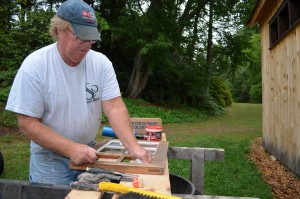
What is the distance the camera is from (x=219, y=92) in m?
24.8

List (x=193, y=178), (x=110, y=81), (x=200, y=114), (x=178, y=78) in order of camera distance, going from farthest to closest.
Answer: (x=178, y=78) < (x=200, y=114) < (x=193, y=178) < (x=110, y=81)

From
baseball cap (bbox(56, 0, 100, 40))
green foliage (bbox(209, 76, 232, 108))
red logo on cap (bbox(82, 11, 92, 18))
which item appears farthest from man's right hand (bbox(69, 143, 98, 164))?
green foliage (bbox(209, 76, 232, 108))

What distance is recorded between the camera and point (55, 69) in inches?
85.0

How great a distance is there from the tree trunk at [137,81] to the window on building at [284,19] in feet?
37.2

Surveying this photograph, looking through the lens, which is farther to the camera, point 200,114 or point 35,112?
point 200,114

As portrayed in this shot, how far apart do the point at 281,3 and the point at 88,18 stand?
224 inches

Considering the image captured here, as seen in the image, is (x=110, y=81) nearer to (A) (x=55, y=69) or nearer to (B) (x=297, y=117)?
(A) (x=55, y=69)

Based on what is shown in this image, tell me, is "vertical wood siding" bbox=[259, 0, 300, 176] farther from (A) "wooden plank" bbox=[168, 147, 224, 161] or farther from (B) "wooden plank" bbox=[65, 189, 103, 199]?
(B) "wooden plank" bbox=[65, 189, 103, 199]

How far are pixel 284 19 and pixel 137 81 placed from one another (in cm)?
1242

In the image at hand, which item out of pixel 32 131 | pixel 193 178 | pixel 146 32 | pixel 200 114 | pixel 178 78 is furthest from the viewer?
pixel 178 78

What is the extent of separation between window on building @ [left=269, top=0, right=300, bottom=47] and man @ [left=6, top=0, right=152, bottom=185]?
4.45 meters

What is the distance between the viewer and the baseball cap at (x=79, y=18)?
6.68 feet

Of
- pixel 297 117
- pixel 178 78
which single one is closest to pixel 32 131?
pixel 297 117

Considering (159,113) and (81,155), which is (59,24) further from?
(159,113)
